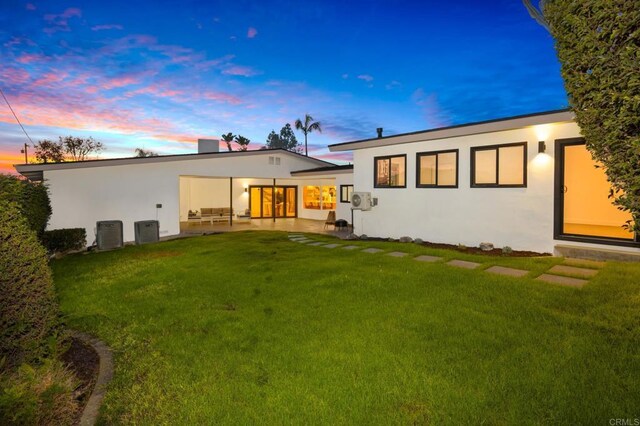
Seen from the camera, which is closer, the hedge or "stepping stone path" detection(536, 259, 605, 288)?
the hedge

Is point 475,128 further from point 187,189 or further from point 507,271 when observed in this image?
point 187,189

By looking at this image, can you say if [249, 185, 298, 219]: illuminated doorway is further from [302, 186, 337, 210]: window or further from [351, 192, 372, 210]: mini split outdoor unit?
[351, 192, 372, 210]: mini split outdoor unit

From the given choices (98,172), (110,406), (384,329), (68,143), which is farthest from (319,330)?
(68,143)

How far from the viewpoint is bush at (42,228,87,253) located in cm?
1155

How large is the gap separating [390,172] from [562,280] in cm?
769

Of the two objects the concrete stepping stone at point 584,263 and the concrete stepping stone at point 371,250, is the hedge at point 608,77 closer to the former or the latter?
the concrete stepping stone at point 584,263

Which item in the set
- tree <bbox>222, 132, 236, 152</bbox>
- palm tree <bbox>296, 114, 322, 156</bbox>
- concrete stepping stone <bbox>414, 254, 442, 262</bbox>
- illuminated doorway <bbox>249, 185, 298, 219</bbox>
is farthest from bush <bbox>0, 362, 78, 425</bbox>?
tree <bbox>222, 132, 236, 152</bbox>

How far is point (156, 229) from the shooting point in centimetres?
1406

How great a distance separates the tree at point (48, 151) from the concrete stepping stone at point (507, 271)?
4278 cm

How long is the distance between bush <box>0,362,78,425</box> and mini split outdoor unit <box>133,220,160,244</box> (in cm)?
1152

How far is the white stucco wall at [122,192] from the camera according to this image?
13.2m

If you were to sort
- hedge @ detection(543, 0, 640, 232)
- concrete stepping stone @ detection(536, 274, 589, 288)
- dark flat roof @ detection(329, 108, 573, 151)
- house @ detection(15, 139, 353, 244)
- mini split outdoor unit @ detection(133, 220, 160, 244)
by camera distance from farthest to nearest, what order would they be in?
1. mini split outdoor unit @ detection(133, 220, 160, 244)
2. house @ detection(15, 139, 353, 244)
3. dark flat roof @ detection(329, 108, 573, 151)
4. concrete stepping stone @ detection(536, 274, 589, 288)
5. hedge @ detection(543, 0, 640, 232)

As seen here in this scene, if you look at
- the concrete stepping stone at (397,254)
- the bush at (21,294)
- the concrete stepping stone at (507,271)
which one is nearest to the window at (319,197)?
the concrete stepping stone at (397,254)

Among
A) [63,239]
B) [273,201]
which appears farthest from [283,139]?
[63,239]
